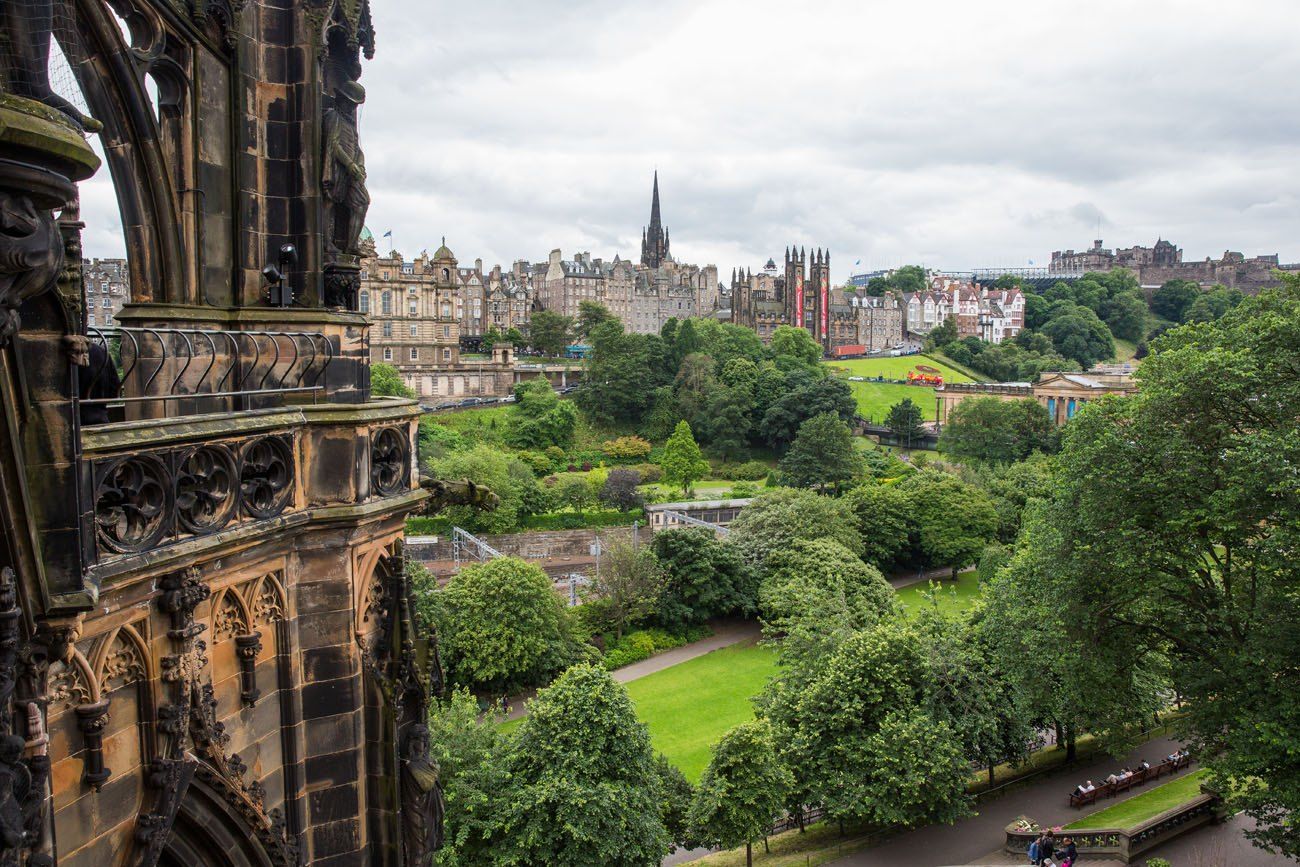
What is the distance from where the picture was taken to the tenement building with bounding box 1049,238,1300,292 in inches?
6826

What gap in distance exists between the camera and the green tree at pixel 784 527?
4525 cm

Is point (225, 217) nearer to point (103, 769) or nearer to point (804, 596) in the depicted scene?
point (103, 769)

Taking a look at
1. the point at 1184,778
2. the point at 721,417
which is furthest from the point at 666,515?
the point at 1184,778

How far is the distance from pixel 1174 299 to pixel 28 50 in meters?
179

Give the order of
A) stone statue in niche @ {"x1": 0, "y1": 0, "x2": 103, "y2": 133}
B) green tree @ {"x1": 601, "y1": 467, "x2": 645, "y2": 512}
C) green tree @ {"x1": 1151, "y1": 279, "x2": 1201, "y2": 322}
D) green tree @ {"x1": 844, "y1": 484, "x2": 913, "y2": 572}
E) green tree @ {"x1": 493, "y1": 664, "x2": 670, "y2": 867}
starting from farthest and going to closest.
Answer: green tree @ {"x1": 1151, "y1": 279, "x2": 1201, "y2": 322} < green tree @ {"x1": 601, "y1": 467, "x2": 645, "y2": 512} < green tree @ {"x1": 844, "y1": 484, "x2": 913, "y2": 572} < green tree @ {"x1": 493, "y1": 664, "x2": 670, "y2": 867} < stone statue in niche @ {"x1": 0, "y1": 0, "x2": 103, "y2": 133}

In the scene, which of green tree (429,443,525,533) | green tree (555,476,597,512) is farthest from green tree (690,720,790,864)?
green tree (555,476,597,512)

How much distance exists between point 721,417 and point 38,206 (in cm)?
7403

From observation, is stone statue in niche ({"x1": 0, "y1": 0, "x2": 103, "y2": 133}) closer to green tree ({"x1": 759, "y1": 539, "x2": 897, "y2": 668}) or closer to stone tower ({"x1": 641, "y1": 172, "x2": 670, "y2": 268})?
green tree ({"x1": 759, "y1": 539, "x2": 897, "y2": 668})

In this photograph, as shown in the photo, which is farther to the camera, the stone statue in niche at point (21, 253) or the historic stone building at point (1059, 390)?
the historic stone building at point (1059, 390)

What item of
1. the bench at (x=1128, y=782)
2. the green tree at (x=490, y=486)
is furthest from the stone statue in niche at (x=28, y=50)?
the green tree at (x=490, y=486)

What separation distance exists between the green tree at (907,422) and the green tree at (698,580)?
4676 cm

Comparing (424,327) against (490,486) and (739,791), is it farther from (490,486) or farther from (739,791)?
(739,791)

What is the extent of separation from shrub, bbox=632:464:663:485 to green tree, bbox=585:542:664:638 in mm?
25670

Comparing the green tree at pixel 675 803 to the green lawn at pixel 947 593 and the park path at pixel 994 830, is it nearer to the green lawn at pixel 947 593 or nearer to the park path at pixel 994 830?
the park path at pixel 994 830
